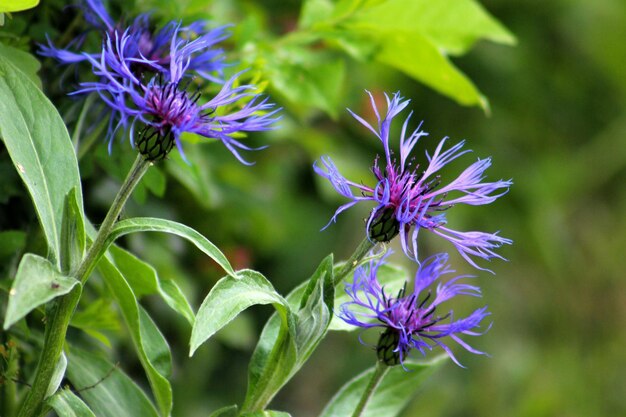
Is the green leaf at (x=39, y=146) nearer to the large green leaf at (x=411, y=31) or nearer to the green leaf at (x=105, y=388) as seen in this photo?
the green leaf at (x=105, y=388)

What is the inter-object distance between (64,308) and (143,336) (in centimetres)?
8

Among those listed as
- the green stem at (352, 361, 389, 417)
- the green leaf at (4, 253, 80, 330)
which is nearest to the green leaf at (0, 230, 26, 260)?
the green leaf at (4, 253, 80, 330)

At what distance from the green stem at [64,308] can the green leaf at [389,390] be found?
193 millimetres

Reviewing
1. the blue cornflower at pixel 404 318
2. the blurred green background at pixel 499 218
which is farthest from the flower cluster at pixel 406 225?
the blurred green background at pixel 499 218

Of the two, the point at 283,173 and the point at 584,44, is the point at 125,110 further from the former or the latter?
the point at 584,44

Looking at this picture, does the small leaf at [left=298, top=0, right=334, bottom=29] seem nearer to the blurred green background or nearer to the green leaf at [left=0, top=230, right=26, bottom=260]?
the blurred green background

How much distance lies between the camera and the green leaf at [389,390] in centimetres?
57

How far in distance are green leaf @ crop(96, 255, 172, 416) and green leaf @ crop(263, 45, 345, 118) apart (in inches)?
12.2

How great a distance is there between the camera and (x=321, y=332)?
47 centimetres

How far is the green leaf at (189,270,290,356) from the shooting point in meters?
0.41

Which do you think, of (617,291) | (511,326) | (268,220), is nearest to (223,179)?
(268,220)

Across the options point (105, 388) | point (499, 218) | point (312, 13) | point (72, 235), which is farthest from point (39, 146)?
point (499, 218)

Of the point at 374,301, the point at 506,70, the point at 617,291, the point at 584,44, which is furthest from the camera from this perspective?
the point at 617,291

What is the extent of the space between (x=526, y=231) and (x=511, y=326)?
0.25 metres
